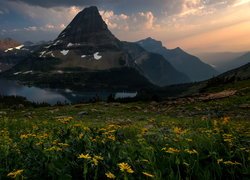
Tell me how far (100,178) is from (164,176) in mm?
901

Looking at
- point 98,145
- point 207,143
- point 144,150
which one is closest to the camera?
point 144,150

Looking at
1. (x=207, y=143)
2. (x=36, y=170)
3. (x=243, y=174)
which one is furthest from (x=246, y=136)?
(x=36, y=170)

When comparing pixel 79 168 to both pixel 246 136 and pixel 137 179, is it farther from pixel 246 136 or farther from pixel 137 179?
pixel 246 136

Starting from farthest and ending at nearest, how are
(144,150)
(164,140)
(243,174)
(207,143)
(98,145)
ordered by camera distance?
(164,140) → (207,143) → (98,145) → (144,150) → (243,174)

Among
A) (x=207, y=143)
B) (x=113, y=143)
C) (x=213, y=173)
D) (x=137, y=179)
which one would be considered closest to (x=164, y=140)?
(x=207, y=143)

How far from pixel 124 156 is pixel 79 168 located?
84cm

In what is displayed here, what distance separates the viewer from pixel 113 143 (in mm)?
6184

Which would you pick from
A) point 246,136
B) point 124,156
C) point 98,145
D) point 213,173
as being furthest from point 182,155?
point 246,136

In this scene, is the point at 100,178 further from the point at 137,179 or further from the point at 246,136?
the point at 246,136

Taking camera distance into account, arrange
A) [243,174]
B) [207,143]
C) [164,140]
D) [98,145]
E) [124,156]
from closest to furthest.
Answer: [243,174], [124,156], [98,145], [207,143], [164,140]

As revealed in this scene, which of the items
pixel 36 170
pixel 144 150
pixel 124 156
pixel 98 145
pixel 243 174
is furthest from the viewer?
pixel 98 145

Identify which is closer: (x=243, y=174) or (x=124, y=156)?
(x=243, y=174)

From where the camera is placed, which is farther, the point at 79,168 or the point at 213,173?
the point at 213,173

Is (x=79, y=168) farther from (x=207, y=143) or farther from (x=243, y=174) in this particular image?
(x=207, y=143)
